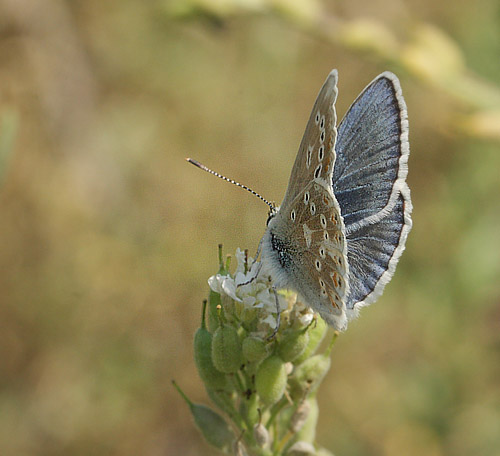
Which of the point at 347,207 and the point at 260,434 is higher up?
the point at 347,207

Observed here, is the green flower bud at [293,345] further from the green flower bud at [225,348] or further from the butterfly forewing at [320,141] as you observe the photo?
the butterfly forewing at [320,141]

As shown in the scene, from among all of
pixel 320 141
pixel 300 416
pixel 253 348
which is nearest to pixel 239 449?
pixel 300 416

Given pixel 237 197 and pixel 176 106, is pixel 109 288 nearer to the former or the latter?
pixel 237 197

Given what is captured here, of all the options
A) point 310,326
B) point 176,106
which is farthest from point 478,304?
point 176,106

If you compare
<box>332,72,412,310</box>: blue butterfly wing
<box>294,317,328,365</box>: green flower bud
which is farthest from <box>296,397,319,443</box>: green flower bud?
<box>332,72,412,310</box>: blue butterfly wing

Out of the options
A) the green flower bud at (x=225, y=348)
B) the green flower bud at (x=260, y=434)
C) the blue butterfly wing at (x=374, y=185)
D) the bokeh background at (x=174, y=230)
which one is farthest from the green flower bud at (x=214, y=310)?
the bokeh background at (x=174, y=230)

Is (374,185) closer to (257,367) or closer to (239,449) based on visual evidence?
(257,367)
